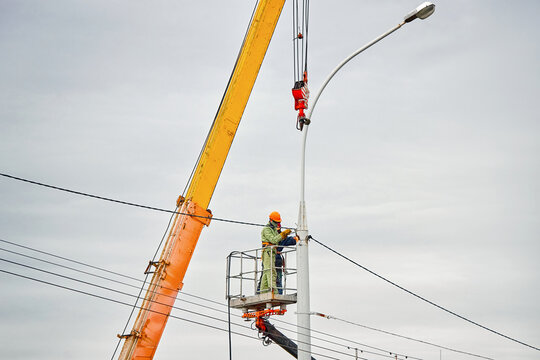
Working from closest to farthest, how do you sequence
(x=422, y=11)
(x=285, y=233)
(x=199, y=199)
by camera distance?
(x=422, y=11) < (x=285, y=233) < (x=199, y=199)

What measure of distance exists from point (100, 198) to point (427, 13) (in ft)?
27.1

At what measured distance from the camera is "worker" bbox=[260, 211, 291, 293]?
1608 cm

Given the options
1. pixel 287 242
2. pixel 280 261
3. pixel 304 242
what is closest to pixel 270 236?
pixel 287 242

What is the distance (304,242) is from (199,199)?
18.7 feet

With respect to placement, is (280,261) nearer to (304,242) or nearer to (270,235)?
(270,235)

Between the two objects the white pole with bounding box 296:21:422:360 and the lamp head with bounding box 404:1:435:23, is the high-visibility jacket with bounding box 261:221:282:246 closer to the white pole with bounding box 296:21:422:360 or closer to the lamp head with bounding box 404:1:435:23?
the white pole with bounding box 296:21:422:360

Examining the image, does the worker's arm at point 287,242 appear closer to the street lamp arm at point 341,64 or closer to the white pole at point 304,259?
the white pole at point 304,259

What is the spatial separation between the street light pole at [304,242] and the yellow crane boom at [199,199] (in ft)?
14.9

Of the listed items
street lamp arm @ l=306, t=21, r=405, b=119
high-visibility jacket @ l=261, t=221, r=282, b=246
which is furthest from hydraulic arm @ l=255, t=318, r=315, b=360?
street lamp arm @ l=306, t=21, r=405, b=119

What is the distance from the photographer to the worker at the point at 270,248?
16.1 metres

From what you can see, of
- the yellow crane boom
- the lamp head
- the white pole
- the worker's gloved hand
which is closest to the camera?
the white pole

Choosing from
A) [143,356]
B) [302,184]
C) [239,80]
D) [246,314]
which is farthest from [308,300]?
[239,80]

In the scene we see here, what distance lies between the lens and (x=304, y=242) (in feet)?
45.7

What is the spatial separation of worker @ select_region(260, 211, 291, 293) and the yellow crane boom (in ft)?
7.56
